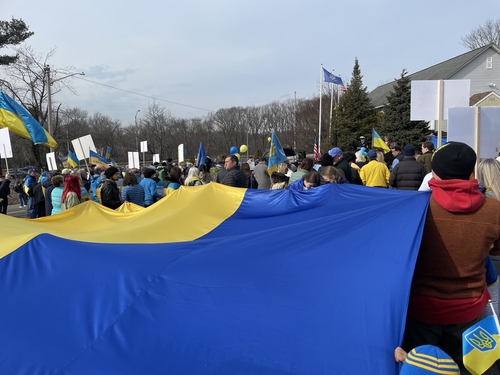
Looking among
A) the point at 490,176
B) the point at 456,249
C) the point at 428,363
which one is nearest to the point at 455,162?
the point at 456,249

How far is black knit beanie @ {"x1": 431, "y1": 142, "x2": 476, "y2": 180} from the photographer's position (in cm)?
244

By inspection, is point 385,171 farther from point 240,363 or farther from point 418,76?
point 418,76

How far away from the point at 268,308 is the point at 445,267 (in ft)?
3.69

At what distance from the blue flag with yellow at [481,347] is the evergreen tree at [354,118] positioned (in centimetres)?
3817

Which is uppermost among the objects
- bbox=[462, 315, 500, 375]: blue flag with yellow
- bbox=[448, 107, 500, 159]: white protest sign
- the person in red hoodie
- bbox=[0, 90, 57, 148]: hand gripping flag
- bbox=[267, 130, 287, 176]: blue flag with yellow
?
bbox=[0, 90, 57, 148]: hand gripping flag

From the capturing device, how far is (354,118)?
3966 centimetres

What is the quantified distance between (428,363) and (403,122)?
33.0 meters

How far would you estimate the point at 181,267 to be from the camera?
10.1 feet


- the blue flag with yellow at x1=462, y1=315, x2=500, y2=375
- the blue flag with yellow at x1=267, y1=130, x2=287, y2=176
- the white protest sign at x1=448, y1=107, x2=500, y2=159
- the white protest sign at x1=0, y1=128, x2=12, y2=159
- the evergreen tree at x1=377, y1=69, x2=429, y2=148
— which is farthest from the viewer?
the evergreen tree at x1=377, y1=69, x2=429, y2=148

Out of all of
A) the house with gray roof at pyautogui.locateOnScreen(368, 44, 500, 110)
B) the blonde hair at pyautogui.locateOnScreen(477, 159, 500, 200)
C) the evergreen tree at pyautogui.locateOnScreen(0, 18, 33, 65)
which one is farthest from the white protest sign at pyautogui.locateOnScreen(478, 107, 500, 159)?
the house with gray roof at pyautogui.locateOnScreen(368, 44, 500, 110)

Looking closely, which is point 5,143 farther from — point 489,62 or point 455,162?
point 489,62

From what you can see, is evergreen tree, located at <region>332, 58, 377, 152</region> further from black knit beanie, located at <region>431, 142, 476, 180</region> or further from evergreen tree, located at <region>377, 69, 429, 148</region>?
black knit beanie, located at <region>431, 142, 476, 180</region>

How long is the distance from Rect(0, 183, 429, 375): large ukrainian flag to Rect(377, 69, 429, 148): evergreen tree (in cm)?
3127

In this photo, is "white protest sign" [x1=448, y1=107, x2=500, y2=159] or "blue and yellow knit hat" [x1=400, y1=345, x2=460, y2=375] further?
"white protest sign" [x1=448, y1=107, x2=500, y2=159]
